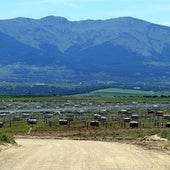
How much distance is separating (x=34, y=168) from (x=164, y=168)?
664 cm

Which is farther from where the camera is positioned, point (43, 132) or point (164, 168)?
point (43, 132)

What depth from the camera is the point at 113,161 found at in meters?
33.0

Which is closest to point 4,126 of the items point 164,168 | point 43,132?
point 43,132

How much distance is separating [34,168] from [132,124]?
202 feet

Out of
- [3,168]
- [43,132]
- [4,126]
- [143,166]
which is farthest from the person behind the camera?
[4,126]

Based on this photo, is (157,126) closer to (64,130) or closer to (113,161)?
(64,130)

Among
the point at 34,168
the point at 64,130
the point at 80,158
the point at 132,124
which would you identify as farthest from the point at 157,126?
the point at 34,168

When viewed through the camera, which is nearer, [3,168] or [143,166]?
[3,168]

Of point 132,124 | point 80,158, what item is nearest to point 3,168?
point 80,158

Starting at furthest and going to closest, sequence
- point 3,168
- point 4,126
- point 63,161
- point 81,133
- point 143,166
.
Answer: point 4,126 < point 81,133 < point 63,161 < point 143,166 < point 3,168

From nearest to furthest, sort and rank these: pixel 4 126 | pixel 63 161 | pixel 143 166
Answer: pixel 143 166, pixel 63 161, pixel 4 126

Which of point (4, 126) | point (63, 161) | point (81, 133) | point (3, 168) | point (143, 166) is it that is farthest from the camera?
point (4, 126)

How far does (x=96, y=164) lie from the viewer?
31016mm

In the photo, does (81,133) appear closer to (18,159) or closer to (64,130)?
(64,130)
